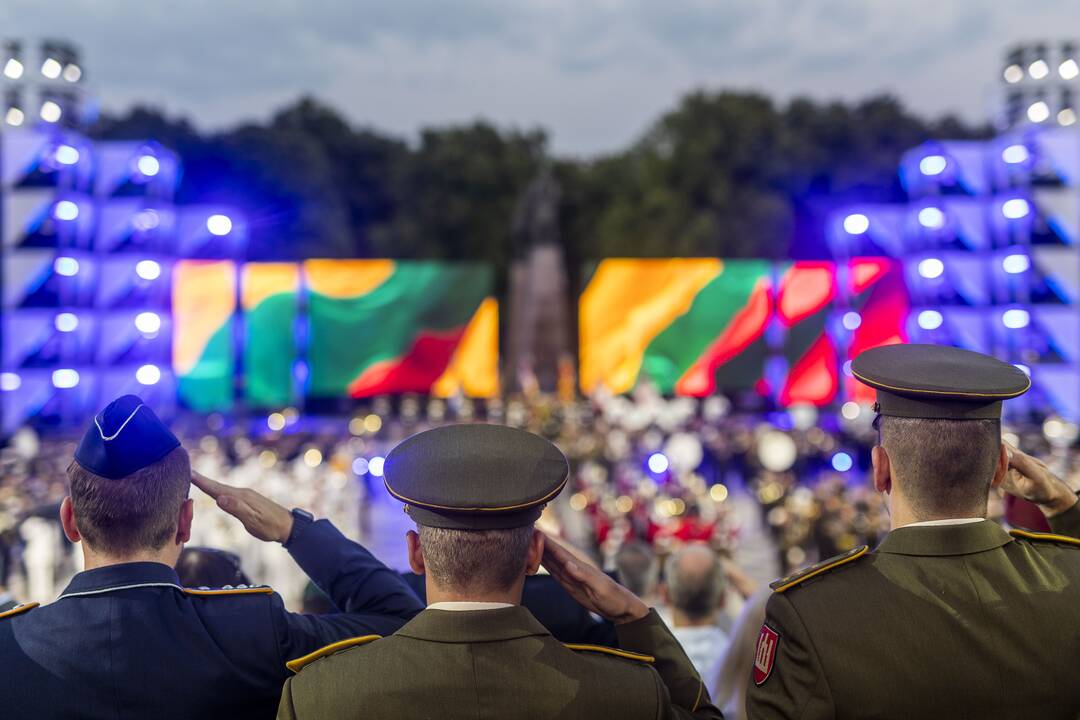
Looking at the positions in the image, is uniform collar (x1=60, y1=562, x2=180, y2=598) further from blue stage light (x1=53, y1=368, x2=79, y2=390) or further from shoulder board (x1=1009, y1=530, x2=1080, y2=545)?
blue stage light (x1=53, y1=368, x2=79, y2=390)

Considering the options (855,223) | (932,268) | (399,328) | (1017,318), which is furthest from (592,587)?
(399,328)

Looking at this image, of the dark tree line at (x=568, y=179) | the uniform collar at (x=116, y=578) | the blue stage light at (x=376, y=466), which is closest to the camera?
the uniform collar at (x=116, y=578)

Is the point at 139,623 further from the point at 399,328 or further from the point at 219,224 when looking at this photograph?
the point at 399,328

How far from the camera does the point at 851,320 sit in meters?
25.2

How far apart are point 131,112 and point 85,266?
25185 millimetres

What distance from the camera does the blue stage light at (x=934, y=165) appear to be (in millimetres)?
21906

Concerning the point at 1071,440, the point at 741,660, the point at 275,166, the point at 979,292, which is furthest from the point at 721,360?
the point at 741,660

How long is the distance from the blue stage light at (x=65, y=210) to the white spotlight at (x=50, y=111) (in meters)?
1.67

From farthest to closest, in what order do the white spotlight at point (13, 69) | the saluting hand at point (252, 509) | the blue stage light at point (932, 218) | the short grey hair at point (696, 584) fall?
the blue stage light at point (932, 218) → the white spotlight at point (13, 69) → the short grey hair at point (696, 584) → the saluting hand at point (252, 509)

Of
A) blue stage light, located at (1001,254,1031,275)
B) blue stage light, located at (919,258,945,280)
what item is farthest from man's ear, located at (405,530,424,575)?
blue stage light, located at (919,258,945,280)

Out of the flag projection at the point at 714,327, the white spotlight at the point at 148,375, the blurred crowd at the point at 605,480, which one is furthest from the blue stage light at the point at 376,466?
the flag projection at the point at 714,327

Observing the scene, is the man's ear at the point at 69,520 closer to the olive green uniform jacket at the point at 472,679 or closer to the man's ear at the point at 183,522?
the man's ear at the point at 183,522

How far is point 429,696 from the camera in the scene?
1.88m

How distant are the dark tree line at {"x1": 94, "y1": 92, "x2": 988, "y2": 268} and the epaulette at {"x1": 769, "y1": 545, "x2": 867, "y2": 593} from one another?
119 feet
